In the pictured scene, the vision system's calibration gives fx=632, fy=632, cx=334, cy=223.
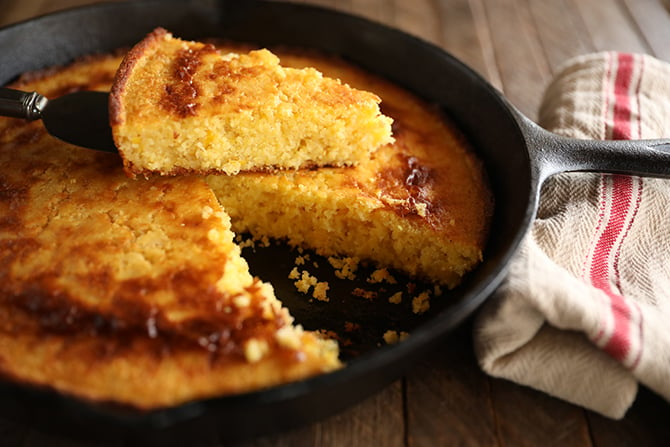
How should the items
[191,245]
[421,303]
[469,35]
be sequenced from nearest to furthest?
[191,245]
[421,303]
[469,35]

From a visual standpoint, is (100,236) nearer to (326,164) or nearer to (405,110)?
(326,164)

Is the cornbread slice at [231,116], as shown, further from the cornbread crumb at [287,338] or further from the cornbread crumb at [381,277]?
the cornbread crumb at [287,338]

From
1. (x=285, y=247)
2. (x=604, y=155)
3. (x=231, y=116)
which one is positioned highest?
(x=231, y=116)

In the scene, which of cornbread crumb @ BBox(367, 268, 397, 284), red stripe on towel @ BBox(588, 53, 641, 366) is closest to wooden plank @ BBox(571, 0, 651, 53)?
red stripe on towel @ BBox(588, 53, 641, 366)

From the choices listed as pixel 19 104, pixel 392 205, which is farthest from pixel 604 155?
pixel 19 104

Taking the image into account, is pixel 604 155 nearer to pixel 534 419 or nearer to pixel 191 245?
pixel 534 419

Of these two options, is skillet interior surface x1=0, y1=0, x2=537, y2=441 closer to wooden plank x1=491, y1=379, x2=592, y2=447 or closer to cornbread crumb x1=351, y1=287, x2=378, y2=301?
cornbread crumb x1=351, y1=287, x2=378, y2=301

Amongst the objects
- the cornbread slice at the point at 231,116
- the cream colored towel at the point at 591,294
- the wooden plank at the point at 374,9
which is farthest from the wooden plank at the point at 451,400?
the wooden plank at the point at 374,9
